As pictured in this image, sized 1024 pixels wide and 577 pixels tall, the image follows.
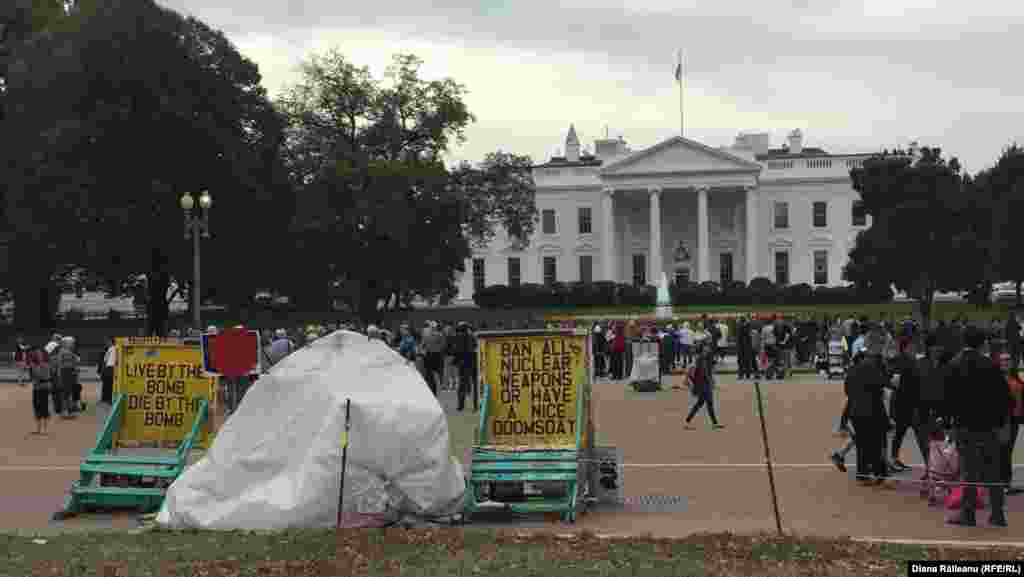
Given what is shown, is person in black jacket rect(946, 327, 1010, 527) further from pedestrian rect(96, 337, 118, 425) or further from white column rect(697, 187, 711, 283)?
white column rect(697, 187, 711, 283)

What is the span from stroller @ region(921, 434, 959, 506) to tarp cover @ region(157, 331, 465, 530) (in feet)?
15.9

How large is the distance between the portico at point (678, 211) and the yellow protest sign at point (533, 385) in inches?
3236

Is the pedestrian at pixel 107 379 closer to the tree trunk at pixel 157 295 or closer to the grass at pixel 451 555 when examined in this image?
the grass at pixel 451 555

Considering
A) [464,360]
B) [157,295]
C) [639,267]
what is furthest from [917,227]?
[464,360]

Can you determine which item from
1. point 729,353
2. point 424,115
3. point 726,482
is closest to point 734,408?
point 726,482

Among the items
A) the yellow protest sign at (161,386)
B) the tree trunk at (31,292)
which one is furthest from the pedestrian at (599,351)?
the tree trunk at (31,292)

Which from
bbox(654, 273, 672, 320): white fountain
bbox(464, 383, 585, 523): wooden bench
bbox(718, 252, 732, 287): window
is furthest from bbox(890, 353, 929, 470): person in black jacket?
bbox(718, 252, 732, 287): window

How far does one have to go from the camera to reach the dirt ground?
11.5m

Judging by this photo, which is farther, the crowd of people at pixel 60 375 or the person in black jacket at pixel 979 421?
the crowd of people at pixel 60 375

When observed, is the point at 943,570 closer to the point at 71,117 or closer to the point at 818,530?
the point at 818,530

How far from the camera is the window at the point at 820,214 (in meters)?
99.0

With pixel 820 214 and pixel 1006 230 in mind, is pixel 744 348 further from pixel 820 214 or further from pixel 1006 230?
pixel 820 214

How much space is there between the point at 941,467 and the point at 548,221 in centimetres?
8968

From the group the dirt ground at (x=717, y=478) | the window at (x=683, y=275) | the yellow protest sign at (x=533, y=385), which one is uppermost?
the window at (x=683, y=275)
